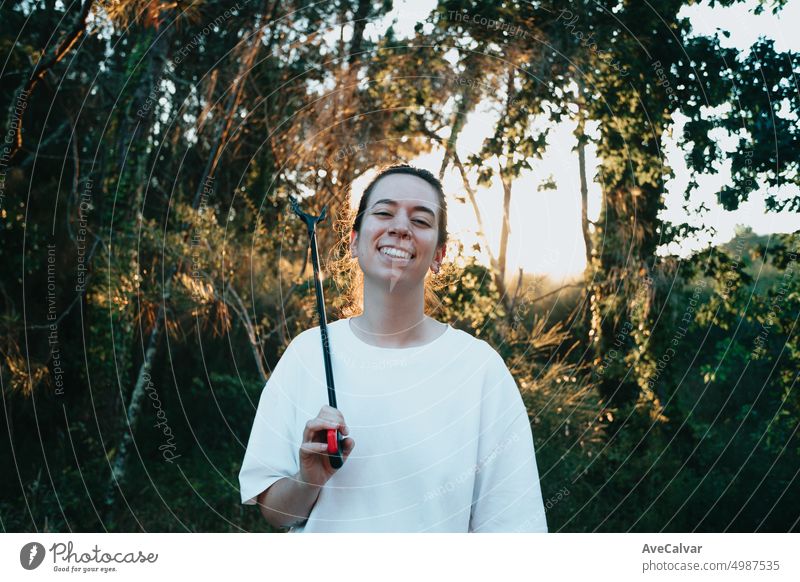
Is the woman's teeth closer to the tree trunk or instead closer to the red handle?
the red handle

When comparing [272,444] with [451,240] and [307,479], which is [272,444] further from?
[451,240]

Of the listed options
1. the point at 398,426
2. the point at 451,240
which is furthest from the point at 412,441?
the point at 451,240

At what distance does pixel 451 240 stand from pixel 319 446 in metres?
1.52

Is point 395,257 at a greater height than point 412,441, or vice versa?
point 395,257

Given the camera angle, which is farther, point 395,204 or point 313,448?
point 395,204

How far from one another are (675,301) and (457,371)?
6.14ft

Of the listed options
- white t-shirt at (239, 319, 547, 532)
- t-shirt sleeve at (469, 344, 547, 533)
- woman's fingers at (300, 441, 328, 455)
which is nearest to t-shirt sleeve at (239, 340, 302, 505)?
white t-shirt at (239, 319, 547, 532)

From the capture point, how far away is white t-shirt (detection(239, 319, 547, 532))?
1.81 meters

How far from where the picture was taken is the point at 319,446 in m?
1.70

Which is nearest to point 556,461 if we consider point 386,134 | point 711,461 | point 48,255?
point 711,461

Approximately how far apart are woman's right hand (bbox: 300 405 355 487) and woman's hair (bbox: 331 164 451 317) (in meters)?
0.59

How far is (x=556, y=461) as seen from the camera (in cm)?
337

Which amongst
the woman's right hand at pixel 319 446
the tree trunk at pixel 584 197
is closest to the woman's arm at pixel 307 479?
the woman's right hand at pixel 319 446

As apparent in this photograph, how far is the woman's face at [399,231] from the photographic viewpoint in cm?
192
